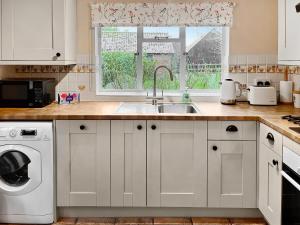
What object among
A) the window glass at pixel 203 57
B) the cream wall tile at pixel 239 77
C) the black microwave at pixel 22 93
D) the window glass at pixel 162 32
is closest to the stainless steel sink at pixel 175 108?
the window glass at pixel 203 57

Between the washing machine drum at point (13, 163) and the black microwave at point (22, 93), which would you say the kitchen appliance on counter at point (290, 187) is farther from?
the black microwave at point (22, 93)

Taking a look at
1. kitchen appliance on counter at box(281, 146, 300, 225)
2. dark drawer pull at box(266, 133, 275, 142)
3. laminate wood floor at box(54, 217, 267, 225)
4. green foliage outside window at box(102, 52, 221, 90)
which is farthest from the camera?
green foliage outside window at box(102, 52, 221, 90)

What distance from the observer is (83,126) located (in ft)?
11.9

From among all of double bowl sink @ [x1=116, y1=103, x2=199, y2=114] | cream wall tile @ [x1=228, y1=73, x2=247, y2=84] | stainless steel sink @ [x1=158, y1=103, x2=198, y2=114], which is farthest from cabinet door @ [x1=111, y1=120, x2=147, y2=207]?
cream wall tile @ [x1=228, y1=73, x2=247, y2=84]

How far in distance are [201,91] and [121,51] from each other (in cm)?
85

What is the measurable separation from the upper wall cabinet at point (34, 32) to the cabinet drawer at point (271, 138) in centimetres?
175

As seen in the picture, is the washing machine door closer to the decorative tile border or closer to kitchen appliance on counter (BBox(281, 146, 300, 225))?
kitchen appliance on counter (BBox(281, 146, 300, 225))

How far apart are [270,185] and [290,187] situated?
1.60 ft

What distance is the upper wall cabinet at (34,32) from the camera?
3.96m

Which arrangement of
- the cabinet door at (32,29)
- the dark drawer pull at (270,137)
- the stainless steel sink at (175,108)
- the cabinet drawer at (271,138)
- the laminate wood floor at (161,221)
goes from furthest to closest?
the stainless steel sink at (175,108), the cabinet door at (32,29), the laminate wood floor at (161,221), the dark drawer pull at (270,137), the cabinet drawer at (271,138)

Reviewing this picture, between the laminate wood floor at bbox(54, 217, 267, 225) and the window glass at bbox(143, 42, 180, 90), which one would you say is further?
the window glass at bbox(143, 42, 180, 90)

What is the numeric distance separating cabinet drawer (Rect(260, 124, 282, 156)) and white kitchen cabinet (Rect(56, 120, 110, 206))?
115 cm

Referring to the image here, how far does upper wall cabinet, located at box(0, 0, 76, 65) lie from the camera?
3.96 meters

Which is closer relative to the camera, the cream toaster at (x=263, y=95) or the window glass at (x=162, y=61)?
the cream toaster at (x=263, y=95)
